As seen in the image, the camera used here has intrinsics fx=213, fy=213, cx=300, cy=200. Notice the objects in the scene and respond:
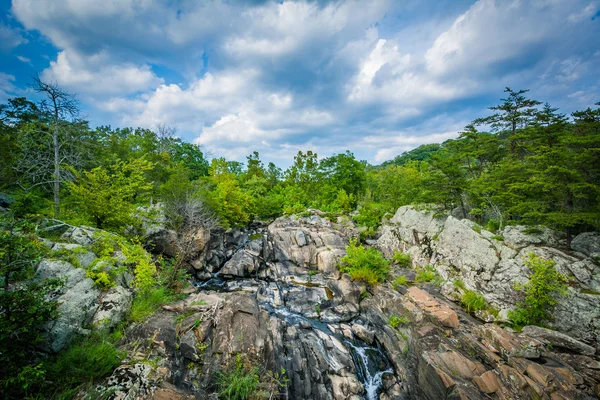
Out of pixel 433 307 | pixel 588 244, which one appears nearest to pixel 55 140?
pixel 433 307

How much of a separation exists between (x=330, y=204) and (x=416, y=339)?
18.8 meters

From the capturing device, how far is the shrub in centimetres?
1005

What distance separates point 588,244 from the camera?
9.44 metres

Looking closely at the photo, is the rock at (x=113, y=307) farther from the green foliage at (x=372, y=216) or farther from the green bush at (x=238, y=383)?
the green foliage at (x=372, y=216)

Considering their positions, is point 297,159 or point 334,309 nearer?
point 334,309

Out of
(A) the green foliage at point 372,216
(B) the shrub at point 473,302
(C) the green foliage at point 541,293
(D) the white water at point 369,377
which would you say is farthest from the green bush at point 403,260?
(D) the white water at point 369,377

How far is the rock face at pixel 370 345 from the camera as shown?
6344 mm

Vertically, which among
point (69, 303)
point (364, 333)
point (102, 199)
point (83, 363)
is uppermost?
point (102, 199)

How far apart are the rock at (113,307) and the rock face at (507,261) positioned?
14.5 meters

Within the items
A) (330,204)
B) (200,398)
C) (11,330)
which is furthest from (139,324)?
(330,204)

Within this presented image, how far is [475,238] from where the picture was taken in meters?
11.9

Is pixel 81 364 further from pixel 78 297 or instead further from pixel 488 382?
pixel 488 382

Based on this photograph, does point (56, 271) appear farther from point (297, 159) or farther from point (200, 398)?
point (297, 159)

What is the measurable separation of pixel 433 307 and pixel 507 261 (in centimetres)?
434
